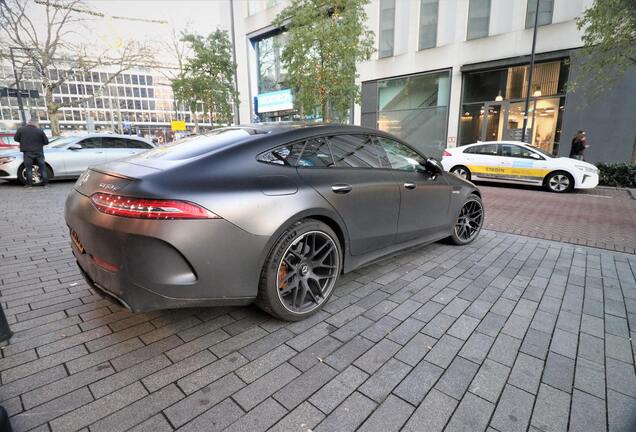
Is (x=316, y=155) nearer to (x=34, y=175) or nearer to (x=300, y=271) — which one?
(x=300, y=271)

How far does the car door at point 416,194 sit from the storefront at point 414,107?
15869 mm

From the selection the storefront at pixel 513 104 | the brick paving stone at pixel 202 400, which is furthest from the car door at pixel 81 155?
the storefront at pixel 513 104

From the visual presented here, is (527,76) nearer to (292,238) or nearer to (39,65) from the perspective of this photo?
(292,238)

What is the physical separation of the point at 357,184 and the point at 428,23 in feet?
60.9

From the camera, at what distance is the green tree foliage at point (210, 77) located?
1800 cm

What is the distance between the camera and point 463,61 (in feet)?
56.2

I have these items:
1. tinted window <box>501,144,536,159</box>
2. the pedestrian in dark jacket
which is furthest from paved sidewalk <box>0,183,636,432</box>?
tinted window <box>501,144,536,159</box>

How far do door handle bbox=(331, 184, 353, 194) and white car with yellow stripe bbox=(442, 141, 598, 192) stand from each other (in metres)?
10.2

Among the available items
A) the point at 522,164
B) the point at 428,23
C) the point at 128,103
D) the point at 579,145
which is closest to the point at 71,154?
the point at 522,164

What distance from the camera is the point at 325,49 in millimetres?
11898

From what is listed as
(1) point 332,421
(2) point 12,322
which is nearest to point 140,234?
(1) point 332,421

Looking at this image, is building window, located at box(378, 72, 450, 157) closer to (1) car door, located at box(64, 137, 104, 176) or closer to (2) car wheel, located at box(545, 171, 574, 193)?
(2) car wheel, located at box(545, 171, 574, 193)

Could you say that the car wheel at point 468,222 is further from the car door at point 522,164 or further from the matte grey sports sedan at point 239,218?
the car door at point 522,164

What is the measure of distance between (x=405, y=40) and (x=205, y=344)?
20.1 meters
